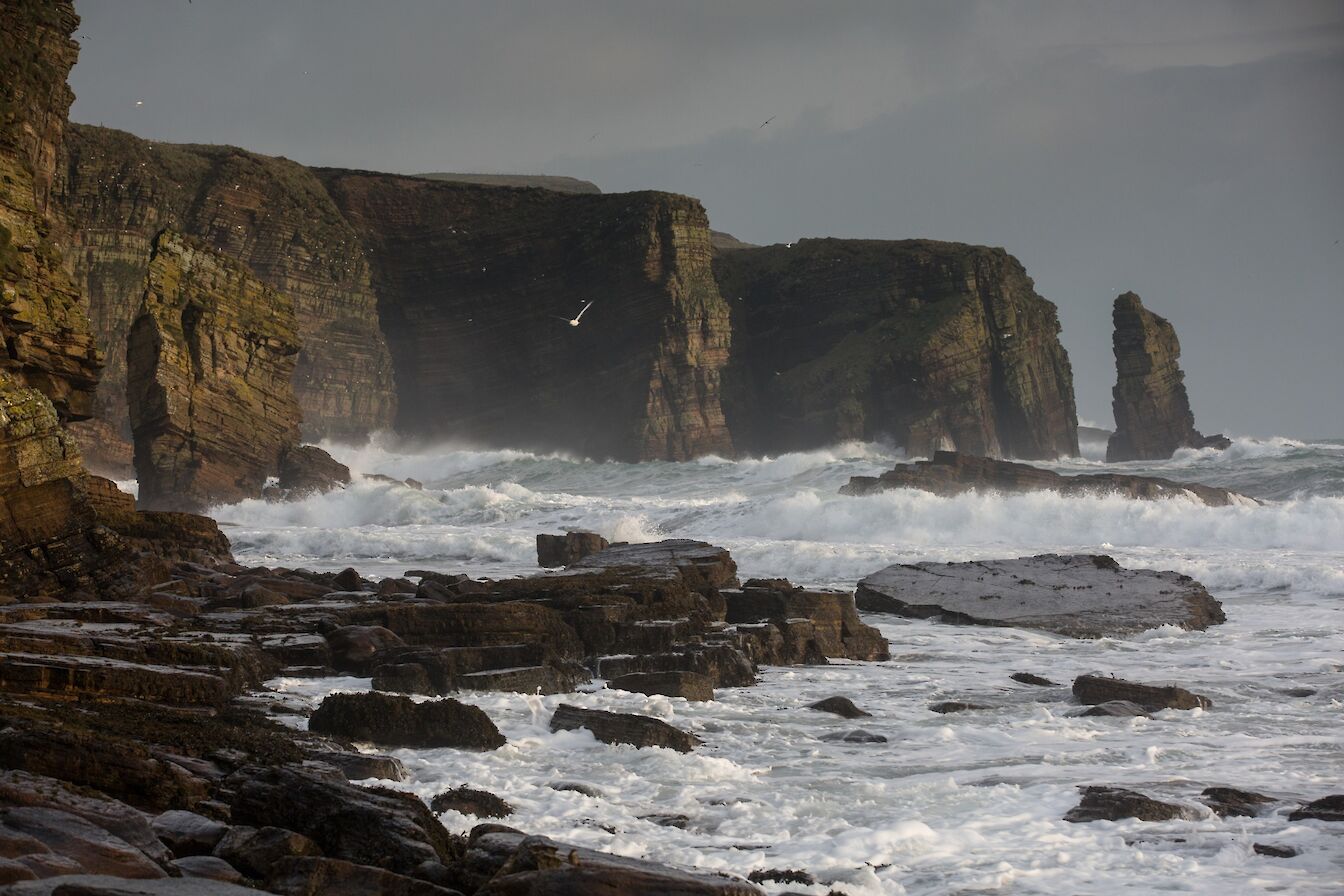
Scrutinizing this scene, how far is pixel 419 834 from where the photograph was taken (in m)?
5.71

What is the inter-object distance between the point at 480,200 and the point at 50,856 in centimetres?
7886

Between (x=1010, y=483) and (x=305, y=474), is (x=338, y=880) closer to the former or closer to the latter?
(x=1010, y=483)

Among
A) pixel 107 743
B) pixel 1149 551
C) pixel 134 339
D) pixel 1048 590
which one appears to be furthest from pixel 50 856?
pixel 134 339

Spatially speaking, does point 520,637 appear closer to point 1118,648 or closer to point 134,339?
point 1118,648

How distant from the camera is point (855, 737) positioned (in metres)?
10.1

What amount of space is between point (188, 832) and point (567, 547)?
18713 millimetres

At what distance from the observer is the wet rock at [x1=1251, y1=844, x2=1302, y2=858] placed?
685 cm

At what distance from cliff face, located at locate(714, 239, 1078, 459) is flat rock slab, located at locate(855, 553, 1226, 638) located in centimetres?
5626

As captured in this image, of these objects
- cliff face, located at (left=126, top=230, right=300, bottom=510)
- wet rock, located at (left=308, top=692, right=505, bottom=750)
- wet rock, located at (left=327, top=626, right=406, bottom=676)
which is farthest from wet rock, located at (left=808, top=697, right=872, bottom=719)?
cliff face, located at (left=126, top=230, right=300, bottom=510)

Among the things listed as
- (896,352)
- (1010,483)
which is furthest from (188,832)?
(896,352)

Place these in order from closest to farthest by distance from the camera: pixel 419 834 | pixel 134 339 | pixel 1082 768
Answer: pixel 419 834 < pixel 1082 768 < pixel 134 339

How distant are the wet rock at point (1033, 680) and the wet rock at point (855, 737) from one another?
3128 mm

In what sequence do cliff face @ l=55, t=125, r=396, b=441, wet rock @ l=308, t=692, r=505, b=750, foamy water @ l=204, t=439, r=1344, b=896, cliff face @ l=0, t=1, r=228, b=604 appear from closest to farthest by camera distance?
foamy water @ l=204, t=439, r=1344, b=896
wet rock @ l=308, t=692, r=505, b=750
cliff face @ l=0, t=1, r=228, b=604
cliff face @ l=55, t=125, r=396, b=441

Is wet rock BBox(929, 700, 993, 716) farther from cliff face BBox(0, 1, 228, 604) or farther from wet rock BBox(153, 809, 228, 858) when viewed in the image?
cliff face BBox(0, 1, 228, 604)
